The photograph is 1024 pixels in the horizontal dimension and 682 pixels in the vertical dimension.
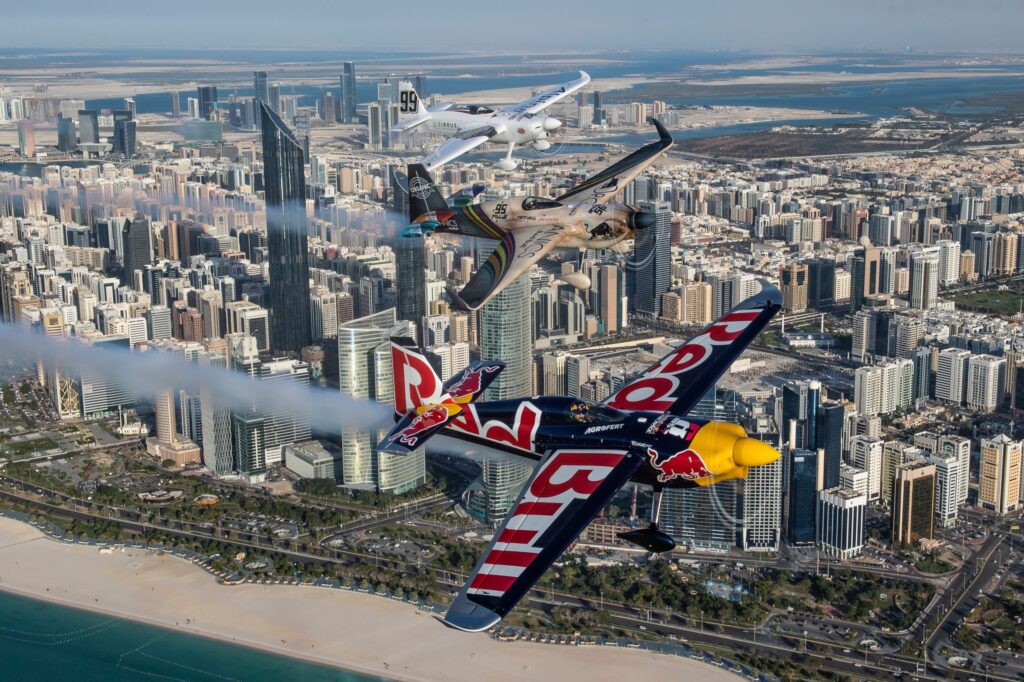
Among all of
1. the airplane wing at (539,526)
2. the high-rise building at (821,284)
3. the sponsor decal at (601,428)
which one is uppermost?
the sponsor decal at (601,428)

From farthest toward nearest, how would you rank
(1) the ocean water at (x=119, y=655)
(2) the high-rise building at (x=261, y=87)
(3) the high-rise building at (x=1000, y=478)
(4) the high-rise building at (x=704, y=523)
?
(2) the high-rise building at (x=261, y=87)
(3) the high-rise building at (x=1000, y=478)
(4) the high-rise building at (x=704, y=523)
(1) the ocean water at (x=119, y=655)

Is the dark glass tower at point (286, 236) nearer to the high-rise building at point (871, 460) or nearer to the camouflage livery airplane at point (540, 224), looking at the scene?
the high-rise building at point (871, 460)

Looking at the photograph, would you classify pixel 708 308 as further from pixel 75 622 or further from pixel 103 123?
pixel 103 123

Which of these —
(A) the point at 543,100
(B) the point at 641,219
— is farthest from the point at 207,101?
(B) the point at 641,219

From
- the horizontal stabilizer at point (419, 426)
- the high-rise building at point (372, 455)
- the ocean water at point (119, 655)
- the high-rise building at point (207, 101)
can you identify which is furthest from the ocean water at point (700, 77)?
the horizontal stabilizer at point (419, 426)

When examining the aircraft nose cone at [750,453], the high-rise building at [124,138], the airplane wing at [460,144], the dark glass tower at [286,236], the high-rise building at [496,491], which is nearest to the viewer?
the aircraft nose cone at [750,453]

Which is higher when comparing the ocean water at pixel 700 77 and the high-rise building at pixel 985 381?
the ocean water at pixel 700 77
